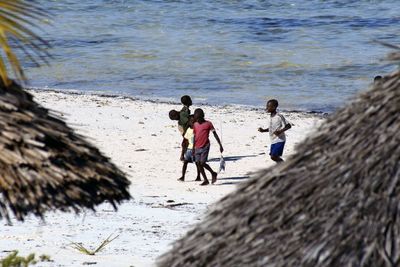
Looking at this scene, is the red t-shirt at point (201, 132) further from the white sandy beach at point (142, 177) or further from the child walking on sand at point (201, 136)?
the white sandy beach at point (142, 177)

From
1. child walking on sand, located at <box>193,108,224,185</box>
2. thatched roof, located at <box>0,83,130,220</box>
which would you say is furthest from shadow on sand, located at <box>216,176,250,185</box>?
thatched roof, located at <box>0,83,130,220</box>

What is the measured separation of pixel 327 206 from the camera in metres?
5.75

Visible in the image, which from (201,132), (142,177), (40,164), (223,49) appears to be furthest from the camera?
(223,49)

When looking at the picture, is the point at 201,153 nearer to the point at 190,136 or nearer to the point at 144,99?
the point at 190,136

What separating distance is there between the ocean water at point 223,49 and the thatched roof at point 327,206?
15.9 meters

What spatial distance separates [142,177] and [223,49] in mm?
21395

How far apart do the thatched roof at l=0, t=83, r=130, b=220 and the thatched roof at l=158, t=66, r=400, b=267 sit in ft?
2.36

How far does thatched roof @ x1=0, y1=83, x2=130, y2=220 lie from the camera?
19.6 ft

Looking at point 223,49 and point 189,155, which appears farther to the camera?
point 223,49

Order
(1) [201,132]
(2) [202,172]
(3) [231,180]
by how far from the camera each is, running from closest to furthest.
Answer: (1) [201,132] < (2) [202,172] < (3) [231,180]

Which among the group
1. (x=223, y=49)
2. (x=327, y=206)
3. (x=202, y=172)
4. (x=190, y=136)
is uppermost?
(x=327, y=206)

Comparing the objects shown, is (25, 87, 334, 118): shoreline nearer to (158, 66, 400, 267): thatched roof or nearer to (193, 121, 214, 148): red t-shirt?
(193, 121, 214, 148): red t-shirt

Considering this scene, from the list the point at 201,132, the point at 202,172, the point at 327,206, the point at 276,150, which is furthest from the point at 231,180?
the point at 327,206

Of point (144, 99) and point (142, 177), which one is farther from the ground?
point (142, 177)
